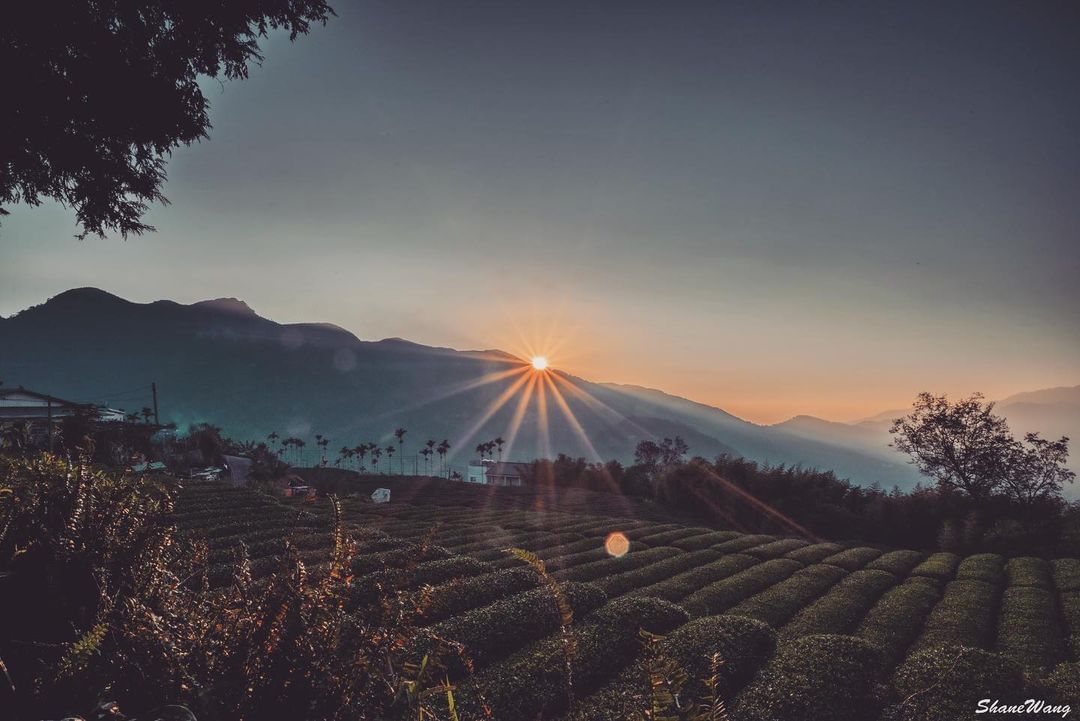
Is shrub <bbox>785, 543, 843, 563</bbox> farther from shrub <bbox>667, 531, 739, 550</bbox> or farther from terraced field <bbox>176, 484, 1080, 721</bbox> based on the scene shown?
shrub <bbox>667, 531, 739, 550</bbox>

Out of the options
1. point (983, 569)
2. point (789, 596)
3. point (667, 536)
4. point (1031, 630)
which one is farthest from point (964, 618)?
point (667, 536)

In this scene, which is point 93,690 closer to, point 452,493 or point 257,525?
point 257,525

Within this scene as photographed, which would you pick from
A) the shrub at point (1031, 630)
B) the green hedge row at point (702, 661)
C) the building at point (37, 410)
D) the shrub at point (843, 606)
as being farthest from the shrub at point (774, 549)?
the building at point (37, 410)

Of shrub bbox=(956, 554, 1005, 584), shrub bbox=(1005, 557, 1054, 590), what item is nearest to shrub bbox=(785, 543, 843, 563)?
shrub bbox=(956, 554, 1005, 584)

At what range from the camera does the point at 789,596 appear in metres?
17.8

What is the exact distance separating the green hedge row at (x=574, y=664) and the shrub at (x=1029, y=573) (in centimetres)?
1741

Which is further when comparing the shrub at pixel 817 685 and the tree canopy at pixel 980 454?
the tree canopy at pixel 980 454

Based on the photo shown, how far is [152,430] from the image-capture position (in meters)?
47.3

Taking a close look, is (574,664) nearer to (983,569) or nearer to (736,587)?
(736,587)

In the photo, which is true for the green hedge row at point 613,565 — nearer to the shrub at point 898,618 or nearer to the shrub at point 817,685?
the shrub at point 898,618

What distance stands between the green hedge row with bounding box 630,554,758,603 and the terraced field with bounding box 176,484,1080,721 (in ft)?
0.31

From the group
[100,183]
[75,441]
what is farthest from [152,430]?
[100,183]

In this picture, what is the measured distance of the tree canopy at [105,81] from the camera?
8430 millimetres

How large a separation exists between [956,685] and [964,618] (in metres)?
8.74
